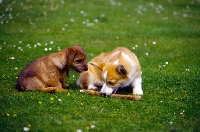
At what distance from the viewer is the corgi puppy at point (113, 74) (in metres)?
8.02

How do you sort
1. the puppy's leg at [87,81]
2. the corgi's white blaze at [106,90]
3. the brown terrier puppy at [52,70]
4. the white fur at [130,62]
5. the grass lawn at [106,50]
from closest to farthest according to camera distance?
the grass lawn at [106,50]
the corgi's white blaze at [106,90]
the brown terrier puppy at [52,70]
the white fur at [130,62]
the puppy's leg at [87,81]

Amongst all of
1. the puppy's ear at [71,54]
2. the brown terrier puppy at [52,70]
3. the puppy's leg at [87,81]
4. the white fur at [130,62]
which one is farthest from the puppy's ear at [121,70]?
the puppy's ear at [71,54]

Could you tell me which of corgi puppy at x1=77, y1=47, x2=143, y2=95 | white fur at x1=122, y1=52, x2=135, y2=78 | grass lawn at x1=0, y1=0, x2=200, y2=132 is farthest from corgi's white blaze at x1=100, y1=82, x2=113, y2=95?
white fur at x1=122, y1=52, x2=135, y2=78

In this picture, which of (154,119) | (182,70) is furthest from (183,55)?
(154,119)

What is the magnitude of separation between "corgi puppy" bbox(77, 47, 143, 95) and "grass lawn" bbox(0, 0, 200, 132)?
1.07 feet

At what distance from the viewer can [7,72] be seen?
10.1 meters

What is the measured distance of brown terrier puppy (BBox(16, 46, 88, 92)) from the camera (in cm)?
819

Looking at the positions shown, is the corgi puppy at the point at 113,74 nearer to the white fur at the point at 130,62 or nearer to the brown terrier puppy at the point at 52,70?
the white fur at the point at 130,62

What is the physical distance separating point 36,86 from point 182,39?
812 centimetres

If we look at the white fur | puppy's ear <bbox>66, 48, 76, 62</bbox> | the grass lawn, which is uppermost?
puppy's ear <bbox>66, 48, 76, 62</bbox>

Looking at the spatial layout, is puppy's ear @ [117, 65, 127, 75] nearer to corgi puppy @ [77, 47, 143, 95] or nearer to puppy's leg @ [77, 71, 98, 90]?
corgi puppy @ [77, 47, 143, 95]

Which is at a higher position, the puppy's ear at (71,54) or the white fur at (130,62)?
the puppy's ear at (71,54)

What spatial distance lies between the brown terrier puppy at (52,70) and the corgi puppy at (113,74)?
432 mm

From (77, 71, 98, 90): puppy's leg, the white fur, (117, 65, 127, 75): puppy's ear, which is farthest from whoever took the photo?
(77, 71, 98, 90): puppy's leg
